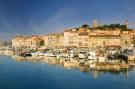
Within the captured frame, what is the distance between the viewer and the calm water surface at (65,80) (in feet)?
25.7

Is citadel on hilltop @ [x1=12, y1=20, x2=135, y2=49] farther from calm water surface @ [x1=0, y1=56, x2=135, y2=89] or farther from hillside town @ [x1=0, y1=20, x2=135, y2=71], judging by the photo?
calm water surface @ [x1=0, y1=56, x2=135, y2=89]

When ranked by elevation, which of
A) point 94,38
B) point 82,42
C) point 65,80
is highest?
point 94,38

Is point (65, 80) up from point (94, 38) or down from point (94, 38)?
down

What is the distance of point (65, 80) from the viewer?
863cm

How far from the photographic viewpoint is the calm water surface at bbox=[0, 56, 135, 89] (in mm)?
7831

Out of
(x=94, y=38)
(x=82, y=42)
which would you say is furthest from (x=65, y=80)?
(x=94, y=38)

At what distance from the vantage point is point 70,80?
8625 mm

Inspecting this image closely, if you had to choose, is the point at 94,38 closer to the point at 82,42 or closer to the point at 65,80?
the point at 82,42

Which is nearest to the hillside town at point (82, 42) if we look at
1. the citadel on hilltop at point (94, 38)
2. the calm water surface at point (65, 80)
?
the citadel on hilltop at point (94, 38)

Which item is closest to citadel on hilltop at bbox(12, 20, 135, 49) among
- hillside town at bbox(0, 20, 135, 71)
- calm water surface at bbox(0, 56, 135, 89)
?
hillside town at bbox(0, 20, 135, 71)

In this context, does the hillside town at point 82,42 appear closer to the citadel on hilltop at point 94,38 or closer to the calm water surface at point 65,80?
the citadel on hilltop at point 94,38

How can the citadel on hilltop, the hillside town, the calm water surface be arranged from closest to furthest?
the calm water surface → the hillside town → the citadel on hilltop

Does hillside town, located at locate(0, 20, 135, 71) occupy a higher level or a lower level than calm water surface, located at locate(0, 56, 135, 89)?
higher

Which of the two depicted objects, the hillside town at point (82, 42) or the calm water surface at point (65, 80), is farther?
the hillside town at point (82, 42)
